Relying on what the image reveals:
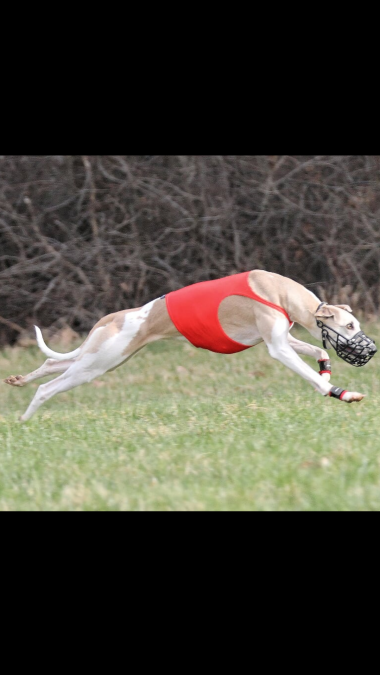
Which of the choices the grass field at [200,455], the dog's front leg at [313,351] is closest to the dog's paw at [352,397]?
the grass field at [200,455]

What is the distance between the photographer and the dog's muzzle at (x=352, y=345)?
25.1 feet

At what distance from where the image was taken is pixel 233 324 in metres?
8.00

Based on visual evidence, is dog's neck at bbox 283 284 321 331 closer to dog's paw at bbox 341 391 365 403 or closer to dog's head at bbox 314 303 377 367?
dog's head at bbox 314 303 377 367

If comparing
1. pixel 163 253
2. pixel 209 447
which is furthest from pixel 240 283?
pixel 163 253

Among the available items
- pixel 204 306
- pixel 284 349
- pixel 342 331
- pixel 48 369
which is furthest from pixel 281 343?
pixel 48 369

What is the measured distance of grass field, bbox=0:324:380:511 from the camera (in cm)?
510

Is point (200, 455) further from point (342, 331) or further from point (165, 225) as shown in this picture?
point (165, 225)

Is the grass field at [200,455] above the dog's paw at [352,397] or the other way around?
the other way around

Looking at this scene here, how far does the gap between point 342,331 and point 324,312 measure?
0.22 meters

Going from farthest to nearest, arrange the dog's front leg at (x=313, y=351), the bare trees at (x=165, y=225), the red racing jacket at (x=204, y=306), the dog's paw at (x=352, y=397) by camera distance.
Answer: the bare trees at (x=165, y=225) → the dog's front leg at (x=313, y=351) → the red racing jacket at (x=204, y=306) → the dog's paw at (x=352, y=397)

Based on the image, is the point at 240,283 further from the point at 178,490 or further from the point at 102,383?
the point at 102,383

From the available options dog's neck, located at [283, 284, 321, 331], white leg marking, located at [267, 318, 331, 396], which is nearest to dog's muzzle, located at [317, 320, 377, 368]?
dog's neck, located at [283, 284, 321, 331]

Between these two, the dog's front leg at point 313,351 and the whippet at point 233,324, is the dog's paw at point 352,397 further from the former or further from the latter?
the dog's front leg at point 313,351

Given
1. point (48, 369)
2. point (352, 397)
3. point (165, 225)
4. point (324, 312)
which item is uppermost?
point (165, 225)
